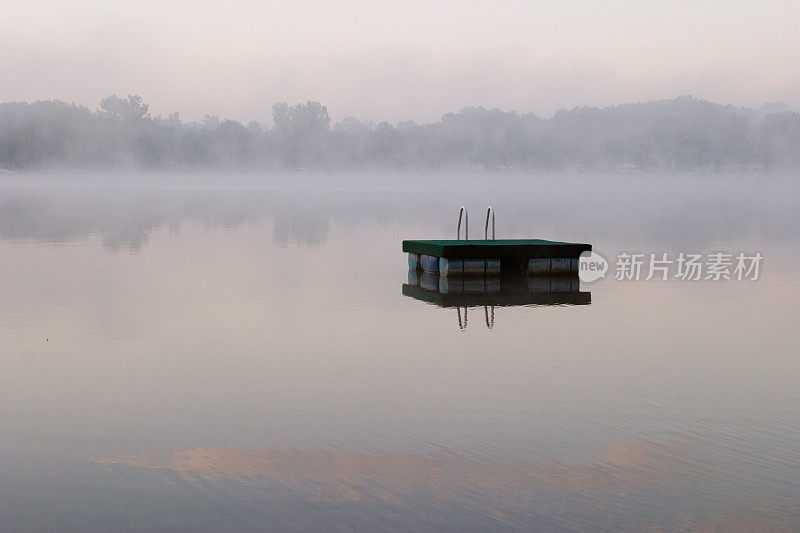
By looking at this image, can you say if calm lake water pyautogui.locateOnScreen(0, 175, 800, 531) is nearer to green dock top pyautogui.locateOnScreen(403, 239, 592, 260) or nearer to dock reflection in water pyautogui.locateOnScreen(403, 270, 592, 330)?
dock reflection in water pyautogui.locateOnScreen(403, 270, 592, 330)

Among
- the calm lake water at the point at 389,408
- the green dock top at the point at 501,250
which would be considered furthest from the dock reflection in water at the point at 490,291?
the green dock top at the point at 501,250

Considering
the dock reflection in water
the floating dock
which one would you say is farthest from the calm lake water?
the floating dock

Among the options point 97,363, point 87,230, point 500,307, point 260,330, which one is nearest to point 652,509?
point 97,363

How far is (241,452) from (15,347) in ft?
25.3

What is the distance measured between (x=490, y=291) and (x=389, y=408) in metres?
12.4

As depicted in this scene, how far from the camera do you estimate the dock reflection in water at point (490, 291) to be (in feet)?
75.6

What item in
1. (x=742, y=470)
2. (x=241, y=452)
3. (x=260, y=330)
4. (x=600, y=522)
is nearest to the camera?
(x=600, y=522)

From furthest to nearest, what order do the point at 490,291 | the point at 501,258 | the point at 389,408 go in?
the point at 501,258 → the point at 490,291 → the point at 389,408

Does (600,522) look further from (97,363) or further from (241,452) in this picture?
(97,363)

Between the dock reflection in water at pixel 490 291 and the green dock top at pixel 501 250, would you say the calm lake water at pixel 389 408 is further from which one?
the green dock top at pixel 501 250

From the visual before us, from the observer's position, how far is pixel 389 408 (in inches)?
508

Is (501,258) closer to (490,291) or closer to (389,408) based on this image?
(490,291)

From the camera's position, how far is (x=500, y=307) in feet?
73.6

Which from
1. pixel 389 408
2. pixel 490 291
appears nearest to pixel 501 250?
pixel 490 291
